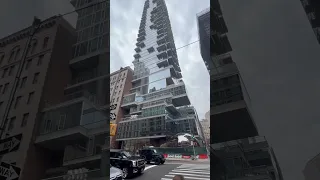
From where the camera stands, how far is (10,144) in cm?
159

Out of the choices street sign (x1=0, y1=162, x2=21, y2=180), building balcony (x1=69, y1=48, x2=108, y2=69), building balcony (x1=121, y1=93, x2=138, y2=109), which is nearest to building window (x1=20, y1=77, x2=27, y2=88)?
building balcony (x1=69, y1=48, x2=108, y2=69)

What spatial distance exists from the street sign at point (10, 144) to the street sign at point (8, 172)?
0.11 m

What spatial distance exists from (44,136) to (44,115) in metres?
0.20

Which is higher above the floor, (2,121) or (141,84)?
(141,84)

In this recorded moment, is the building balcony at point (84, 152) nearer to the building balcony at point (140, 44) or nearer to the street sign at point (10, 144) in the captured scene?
the street sign at point (10, 144)

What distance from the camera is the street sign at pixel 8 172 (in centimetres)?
152

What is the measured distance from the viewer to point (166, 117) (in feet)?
22.8

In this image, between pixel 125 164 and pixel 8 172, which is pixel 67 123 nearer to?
pixel 8 172

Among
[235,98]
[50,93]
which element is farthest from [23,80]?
[235,98]

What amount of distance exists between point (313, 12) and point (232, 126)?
112 centimetres

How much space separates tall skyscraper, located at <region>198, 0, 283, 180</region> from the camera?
1.30m

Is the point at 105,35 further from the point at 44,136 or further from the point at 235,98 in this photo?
the point at 235,98

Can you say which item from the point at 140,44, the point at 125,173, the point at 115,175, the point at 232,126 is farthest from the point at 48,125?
the point at 140,44

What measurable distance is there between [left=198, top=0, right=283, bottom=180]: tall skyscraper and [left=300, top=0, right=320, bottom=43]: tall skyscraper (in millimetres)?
617
